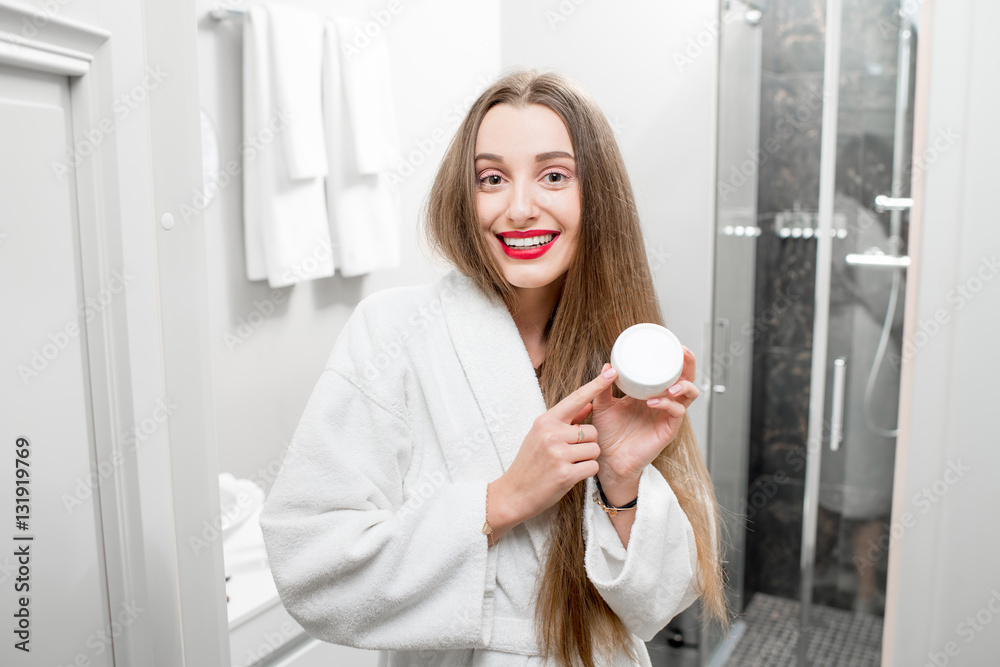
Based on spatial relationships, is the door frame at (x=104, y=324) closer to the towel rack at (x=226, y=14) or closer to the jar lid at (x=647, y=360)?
the jar lid at (x=647, y=360)

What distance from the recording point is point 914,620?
4.92 ft

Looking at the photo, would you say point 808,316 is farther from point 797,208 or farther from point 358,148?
point 358,148

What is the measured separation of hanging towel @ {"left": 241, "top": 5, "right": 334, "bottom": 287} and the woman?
0.79 meters

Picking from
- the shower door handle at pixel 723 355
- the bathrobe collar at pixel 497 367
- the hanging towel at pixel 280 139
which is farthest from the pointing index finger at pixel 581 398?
the shower door handle at pixel 723 355

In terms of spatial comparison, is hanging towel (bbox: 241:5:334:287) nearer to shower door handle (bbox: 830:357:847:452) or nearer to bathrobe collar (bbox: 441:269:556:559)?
bathrobe collar (bbox: 441:269:556:559)

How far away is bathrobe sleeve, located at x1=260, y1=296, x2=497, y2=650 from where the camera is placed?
0.83 meters

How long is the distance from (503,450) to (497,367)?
103 mm

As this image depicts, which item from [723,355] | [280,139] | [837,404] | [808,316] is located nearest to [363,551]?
[280,139]

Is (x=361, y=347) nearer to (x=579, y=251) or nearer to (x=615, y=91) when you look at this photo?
(x=579, y=251)

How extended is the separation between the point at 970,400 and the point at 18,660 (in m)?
1.51

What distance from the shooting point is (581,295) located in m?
0.97

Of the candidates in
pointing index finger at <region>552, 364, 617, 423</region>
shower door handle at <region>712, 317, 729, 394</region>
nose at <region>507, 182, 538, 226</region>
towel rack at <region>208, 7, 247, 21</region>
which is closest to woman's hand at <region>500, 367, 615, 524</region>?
pointing index finger at <region>552, 364, 617, 423</region>

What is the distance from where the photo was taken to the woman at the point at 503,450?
837mm

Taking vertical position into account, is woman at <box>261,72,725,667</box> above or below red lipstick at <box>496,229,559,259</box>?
below
